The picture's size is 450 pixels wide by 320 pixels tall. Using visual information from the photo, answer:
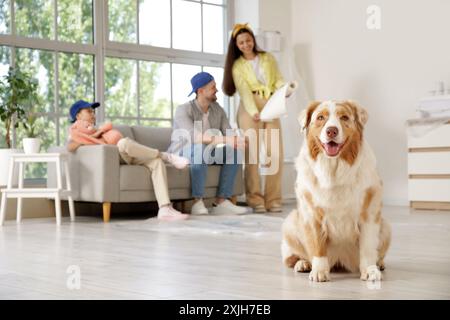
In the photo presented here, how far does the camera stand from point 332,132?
6.54 ft

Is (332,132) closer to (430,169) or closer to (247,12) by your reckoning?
(430,169)

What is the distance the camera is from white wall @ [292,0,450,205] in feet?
19.1

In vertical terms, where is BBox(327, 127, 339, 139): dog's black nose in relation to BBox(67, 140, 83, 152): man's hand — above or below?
above

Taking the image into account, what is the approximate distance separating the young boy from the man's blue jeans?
0.14m

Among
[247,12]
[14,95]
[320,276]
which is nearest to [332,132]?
[320,276]

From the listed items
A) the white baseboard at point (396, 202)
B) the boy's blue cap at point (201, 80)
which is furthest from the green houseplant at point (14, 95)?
the white baseboard at point (396, 202)

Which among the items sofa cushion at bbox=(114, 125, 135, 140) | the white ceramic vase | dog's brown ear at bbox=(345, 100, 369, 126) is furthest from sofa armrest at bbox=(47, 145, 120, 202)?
dog's brown ear at bbox=(345, 100, 369, 126)

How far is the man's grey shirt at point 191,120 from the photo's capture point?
5.04 meters

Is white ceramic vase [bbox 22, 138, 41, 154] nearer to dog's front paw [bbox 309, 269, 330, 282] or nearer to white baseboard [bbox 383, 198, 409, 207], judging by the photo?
white baseboard [bbox 383, 198, 409, 207]

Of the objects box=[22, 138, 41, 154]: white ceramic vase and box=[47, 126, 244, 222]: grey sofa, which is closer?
box=[47, 126, 244, 222]: grey sofa

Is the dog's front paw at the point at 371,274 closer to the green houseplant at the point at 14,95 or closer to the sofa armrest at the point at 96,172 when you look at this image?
the sofa armrest at the point at 96,172
